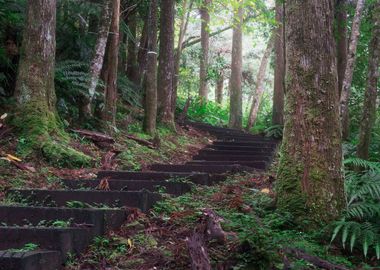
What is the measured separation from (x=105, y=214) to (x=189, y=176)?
2.50 m

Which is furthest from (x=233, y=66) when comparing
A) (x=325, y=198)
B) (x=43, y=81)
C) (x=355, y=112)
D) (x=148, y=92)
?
(x=325, y=198)

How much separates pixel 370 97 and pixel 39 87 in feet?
17.8

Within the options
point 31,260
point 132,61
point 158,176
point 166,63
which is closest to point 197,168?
point 158,176

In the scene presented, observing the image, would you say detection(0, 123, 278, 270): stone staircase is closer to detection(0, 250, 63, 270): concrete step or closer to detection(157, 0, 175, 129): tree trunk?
detection(0, 250, 63, 270): concrete step

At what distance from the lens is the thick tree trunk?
24.8 ft

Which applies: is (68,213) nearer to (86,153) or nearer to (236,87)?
(86,153)

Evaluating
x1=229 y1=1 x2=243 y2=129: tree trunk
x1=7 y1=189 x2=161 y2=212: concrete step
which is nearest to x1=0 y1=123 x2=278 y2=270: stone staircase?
x1=7 y1=189 x2=161 y2=212: concrete step

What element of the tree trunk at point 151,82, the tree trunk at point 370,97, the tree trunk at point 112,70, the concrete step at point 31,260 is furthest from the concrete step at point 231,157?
the concrete step at point 31,260

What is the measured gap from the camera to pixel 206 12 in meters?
23.4

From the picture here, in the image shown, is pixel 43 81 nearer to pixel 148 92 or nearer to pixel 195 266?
pixel 148 92

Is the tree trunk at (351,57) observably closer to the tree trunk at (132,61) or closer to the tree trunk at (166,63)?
the tree trunk at (166,63)

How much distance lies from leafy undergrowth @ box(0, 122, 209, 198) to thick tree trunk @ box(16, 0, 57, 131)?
469 millimetres

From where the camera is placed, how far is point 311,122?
5.02 meters

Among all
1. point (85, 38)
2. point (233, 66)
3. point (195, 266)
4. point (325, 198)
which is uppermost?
point (233, 66)
